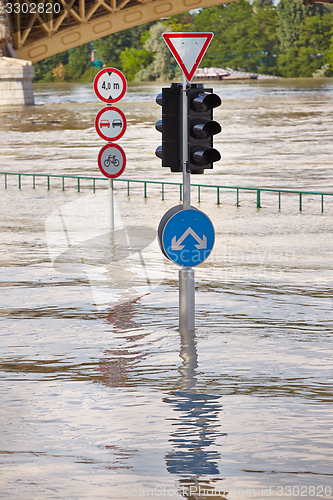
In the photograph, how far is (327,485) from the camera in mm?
4566

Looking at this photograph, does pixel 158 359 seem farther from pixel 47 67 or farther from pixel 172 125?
pixel 47 67

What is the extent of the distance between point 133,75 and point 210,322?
425ft

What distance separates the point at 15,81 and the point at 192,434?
53545 millimetres

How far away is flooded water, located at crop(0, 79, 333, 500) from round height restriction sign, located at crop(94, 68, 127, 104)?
209 cm

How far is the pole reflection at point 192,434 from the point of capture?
4740 mm

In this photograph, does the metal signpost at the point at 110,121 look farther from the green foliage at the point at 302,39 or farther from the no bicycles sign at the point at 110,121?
the green foliage at the point at 302,39

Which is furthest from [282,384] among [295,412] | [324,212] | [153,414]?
[324,212]

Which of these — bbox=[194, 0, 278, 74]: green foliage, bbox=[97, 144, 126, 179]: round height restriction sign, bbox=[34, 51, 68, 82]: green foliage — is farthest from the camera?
bbox=[34, 51, 68, 82]: green foliage

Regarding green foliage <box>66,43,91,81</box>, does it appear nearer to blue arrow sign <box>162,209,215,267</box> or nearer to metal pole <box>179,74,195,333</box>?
metal pole <box>179,74,195,333</box>

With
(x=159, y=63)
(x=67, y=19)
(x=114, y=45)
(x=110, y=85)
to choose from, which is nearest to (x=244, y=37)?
(x=114, y=45)

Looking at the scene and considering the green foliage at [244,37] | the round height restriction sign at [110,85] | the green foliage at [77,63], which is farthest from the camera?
the green foliage at [77,63]

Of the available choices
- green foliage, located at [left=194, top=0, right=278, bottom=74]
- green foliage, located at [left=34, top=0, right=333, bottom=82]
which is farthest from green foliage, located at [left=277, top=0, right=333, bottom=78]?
green foliage, located at [left=194, top=0, right=278, bottom=74]

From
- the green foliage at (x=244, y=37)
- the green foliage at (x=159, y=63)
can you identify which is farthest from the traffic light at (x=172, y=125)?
the green foliage at (x=244, y=37)

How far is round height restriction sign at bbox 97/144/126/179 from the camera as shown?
1295 cm
